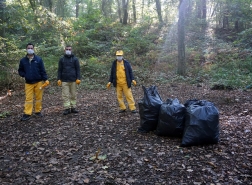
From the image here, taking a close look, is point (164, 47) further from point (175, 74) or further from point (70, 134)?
point (70, 134)

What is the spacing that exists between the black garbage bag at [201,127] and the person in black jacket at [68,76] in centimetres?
368

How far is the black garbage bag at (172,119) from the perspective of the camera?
14.9 feet

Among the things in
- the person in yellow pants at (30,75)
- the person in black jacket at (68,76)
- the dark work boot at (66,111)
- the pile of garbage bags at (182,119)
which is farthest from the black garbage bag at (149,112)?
the person in yellow pants at (30,75)

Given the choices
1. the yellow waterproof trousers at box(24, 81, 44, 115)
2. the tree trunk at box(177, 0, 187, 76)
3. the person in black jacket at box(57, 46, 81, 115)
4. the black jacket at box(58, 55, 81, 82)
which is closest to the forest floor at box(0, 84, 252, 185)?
the yellow waterproof trousers at box(24, 81, 44, 115)

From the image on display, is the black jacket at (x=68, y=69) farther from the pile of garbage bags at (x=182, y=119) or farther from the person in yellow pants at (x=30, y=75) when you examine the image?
the pile of garbage bags at (x=182, y=119)

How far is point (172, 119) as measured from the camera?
454cm

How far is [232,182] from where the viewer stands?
3.17 metres

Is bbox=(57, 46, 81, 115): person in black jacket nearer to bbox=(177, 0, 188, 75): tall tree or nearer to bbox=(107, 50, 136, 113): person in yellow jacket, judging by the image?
bbox=(107, 50, 136, 113): person in yellow jacket

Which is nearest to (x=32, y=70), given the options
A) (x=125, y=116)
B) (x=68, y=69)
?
(x=68, y=69)

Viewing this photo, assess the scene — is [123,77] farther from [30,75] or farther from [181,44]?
[181,44]

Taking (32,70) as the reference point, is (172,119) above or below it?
below

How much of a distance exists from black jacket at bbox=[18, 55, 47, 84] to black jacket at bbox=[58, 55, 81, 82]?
1.71 feet

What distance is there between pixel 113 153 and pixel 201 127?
63.2 inches

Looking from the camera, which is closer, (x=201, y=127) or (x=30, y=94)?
(x=201, y=127)
